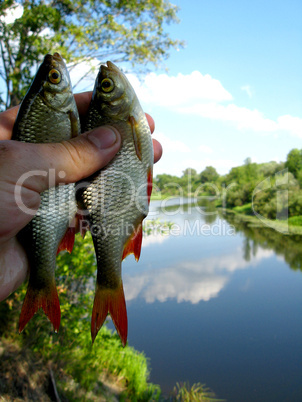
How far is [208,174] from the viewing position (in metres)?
91.2

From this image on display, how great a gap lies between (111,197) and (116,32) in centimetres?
687

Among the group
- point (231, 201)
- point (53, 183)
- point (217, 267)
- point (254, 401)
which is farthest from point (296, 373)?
point (231, 201)

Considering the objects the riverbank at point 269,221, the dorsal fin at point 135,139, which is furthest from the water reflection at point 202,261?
the dorsal fin at point 135,139

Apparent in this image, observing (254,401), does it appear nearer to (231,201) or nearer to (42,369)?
(42,369)

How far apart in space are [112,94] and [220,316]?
16380 millimetres

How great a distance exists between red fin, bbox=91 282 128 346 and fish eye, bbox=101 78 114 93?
98 cm

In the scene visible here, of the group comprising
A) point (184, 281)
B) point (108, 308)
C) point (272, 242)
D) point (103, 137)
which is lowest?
point (184, 281)

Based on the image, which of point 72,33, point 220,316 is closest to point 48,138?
point 72,33

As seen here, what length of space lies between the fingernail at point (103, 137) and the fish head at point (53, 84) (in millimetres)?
197

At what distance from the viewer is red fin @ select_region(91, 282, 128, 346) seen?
4.81ft

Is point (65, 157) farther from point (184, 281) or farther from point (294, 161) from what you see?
point (294, 161)

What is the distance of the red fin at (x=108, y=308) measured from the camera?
57.7 inches

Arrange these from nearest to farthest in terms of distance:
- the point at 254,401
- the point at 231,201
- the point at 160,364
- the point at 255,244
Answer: the point at 254,401
the point at 160,364
the point at 255,244
the point at 231,201

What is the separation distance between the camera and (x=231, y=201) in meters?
47.3
